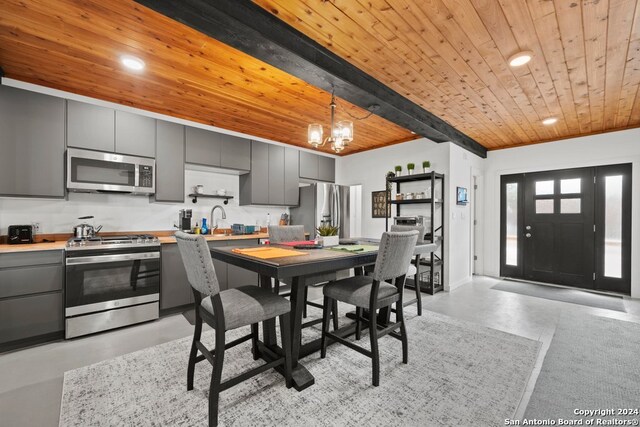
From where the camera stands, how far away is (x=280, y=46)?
1849 mm

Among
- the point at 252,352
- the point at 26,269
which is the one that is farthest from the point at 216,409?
the point at 26,269

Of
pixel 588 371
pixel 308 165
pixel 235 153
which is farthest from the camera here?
pixel 308 165

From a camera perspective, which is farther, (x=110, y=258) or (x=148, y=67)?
(x=110, y=258)

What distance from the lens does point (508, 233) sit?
5285 mm

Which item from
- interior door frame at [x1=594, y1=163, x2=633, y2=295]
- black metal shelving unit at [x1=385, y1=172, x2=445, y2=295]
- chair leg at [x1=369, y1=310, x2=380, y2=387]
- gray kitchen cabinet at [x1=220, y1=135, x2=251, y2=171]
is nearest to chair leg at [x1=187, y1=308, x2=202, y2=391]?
chair leg at [x1=369, y1=310, x2=380, y2=387]

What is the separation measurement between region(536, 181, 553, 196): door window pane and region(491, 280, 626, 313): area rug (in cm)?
163

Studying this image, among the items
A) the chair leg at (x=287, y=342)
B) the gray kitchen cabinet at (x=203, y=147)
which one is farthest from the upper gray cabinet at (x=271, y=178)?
the chair leg at (x=287, y=342)

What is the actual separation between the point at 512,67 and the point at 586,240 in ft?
12.3

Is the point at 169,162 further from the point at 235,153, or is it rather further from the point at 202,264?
the point at 202,264

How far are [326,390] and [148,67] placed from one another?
3.03 metres

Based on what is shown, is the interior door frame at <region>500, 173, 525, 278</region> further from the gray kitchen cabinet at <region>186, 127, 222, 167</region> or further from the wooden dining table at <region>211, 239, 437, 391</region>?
the gray kitchen cabinet at <region>186, 127, 222, 167</region>

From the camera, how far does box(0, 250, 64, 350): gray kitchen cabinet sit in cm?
236

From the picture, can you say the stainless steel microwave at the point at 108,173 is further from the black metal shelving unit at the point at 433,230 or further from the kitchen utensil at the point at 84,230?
the black metal shelving unit at the point at 433,230

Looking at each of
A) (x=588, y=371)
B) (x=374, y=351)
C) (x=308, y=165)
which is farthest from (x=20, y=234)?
(x=588, y=371)
